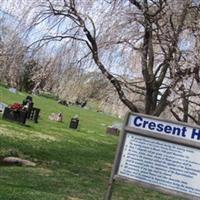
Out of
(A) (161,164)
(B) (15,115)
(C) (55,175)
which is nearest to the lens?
(A) (161,164)

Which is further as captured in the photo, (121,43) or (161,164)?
(121,43)

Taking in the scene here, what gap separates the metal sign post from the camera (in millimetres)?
6625

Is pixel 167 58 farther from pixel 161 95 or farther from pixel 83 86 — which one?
pixel 83 86

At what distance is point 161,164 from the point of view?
6723 millimetres

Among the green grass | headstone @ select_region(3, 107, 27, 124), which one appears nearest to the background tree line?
the green grass

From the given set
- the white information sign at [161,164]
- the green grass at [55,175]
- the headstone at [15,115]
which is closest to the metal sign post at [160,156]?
the white information sign at [161,164]

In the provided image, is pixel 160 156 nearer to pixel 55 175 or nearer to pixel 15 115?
pixel 55 175

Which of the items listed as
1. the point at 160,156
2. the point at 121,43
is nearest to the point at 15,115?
the point at 121,43

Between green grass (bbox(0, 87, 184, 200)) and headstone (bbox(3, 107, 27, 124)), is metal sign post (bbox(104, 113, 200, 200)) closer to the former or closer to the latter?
green grass (bbox(0, 87, 184, 200))

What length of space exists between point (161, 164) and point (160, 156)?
10 cm

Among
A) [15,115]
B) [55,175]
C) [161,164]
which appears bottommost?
[55,175]

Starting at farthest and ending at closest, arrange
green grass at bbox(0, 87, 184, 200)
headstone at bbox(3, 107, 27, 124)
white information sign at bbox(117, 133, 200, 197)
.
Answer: headstone at bbox(3, 107, 27, 124) → green grass at bbox(0, 87, 184, 200) → white information sign at bbox(117, 133, 200, 197)

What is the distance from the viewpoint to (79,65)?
44.7 feet

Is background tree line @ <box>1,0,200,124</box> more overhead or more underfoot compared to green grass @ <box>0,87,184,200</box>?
more overhead
